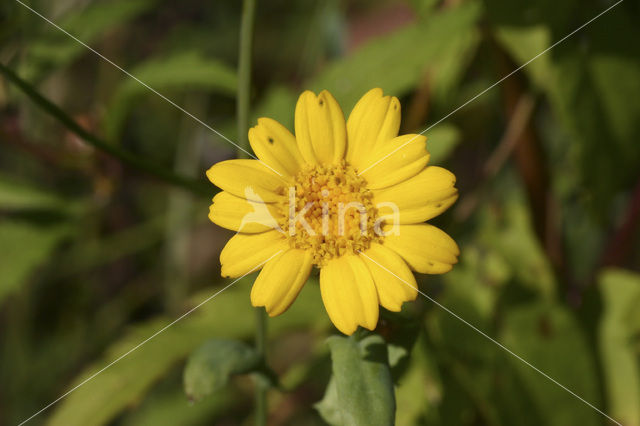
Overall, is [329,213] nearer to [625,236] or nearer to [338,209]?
[338,209]

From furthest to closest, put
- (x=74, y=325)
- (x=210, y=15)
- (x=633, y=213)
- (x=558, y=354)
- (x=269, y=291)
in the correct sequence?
(x=210, y=15) → (x=74, y=325) → (x=633, y=213) → (x=558, y=354) → (x=269, y=291)

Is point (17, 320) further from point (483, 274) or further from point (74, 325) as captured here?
point (483, 274)

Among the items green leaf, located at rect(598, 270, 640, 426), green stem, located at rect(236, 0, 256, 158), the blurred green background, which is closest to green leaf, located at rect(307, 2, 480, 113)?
the blurred green background

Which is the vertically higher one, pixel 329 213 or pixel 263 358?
pixel 329 213

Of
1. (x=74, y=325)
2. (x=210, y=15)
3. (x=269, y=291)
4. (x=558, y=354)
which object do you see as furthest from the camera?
(x=210, y=15)

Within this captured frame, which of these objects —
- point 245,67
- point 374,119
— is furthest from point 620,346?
point 245,67

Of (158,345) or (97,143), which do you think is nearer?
(97,143)

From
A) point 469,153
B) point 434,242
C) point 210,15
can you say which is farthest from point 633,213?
point 210,15
